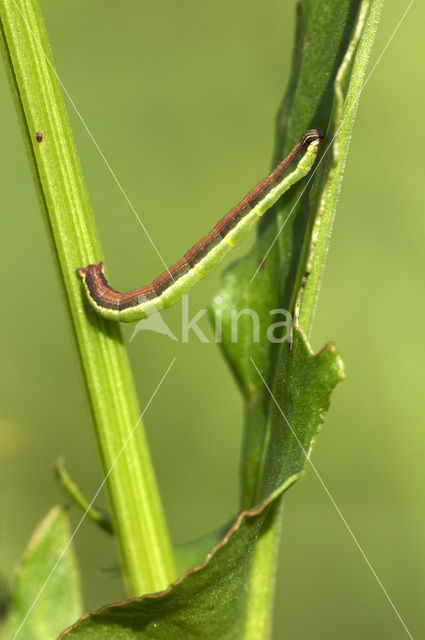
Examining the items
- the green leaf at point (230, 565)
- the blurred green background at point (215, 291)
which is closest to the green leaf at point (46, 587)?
the green leaf at point (230, 565)

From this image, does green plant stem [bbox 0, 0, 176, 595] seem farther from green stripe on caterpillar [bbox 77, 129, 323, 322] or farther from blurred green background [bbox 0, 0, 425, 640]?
blurred green background [bbox 0, 0, 425, 640]

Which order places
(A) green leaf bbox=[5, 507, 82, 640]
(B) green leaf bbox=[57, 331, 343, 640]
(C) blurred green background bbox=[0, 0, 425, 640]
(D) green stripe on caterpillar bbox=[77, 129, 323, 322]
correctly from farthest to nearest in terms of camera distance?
(C) blurred green background bbox=[0, 0, 425, 640]
(A) green leaf bbox=[5, 507, 82, 640]
(D) green stripe on caterpillar bbox=[77, 129, 323, 322]
(B) green leaf bbox=[57, 331, 343, 640]

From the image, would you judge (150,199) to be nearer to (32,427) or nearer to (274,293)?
(32,427)

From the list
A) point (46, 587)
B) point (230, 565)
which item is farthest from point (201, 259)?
point (46, 587)

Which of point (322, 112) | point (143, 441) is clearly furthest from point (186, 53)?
point (143, 441)

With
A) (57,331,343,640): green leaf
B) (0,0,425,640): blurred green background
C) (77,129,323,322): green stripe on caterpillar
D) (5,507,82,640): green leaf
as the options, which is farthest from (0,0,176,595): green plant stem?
(0,0,425,640): blurred green background

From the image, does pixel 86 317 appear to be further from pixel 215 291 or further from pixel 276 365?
pixel 215 291
